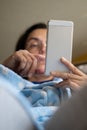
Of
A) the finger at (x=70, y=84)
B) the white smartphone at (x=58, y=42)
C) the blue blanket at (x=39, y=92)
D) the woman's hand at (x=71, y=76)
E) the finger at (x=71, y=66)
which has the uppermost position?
the white smartphone at (x=58, y=42)

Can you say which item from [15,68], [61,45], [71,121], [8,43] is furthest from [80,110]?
[8,43]

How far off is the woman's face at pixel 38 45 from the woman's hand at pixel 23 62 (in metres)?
0.06

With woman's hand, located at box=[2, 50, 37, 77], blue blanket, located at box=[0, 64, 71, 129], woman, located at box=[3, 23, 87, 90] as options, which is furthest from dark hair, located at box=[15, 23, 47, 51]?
blue blanket, located at box=[0, 64, 71, 129]

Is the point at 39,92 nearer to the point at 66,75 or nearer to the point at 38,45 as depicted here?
the point at 66,75

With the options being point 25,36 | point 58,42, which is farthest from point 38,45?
point 58,42

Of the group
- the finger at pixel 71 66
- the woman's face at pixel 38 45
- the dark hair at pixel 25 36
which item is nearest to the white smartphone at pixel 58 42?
the finger at pixel 71 66

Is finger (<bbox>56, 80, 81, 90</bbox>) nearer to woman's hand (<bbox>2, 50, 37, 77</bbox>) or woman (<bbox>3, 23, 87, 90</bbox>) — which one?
woman (<bbox>3, 23, 87, 90</bbox>)

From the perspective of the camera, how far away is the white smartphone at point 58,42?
0.82 m

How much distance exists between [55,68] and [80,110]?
609mm

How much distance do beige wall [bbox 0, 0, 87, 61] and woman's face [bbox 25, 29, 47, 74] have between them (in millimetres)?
204

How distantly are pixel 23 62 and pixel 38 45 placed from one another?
0.21 meters

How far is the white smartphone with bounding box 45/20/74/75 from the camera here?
32.4 inches

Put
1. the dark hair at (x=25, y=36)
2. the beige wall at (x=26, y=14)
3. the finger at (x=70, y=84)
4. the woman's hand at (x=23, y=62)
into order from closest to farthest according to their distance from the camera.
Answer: the finger at (x=70, y=84) < the woman's hand at (x=23, y=62) < the dark hair at (x=25, y=36) < the beige wall at (x=26, y=14)

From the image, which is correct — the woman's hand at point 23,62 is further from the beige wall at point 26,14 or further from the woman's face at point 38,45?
the beige wall at point 26,14
